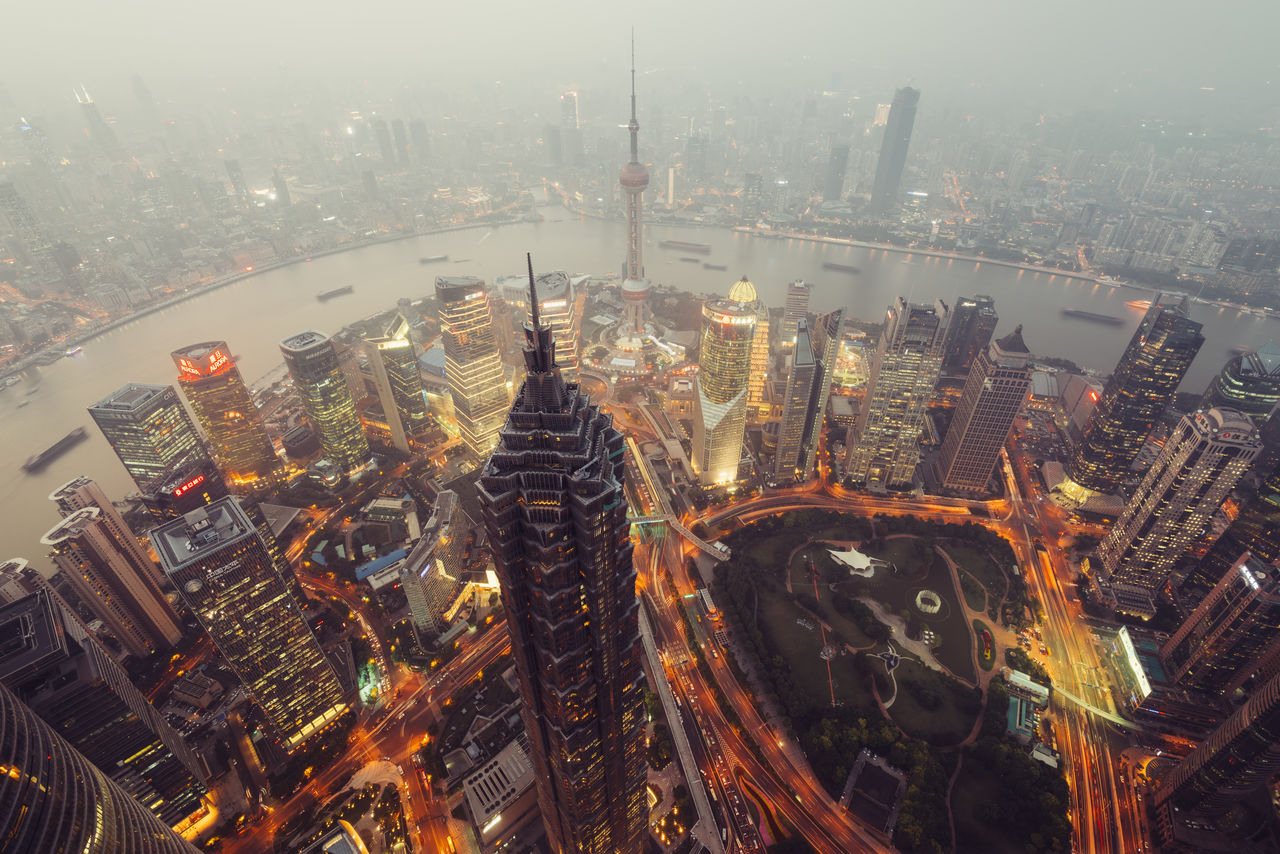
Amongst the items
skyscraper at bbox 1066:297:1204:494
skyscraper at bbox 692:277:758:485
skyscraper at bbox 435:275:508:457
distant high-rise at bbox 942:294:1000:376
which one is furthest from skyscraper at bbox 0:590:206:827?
distant high-rise at bbox 942:294:1000:376

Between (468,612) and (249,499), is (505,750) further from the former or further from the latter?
(249,499)

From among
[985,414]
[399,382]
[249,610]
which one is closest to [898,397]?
[985,414]

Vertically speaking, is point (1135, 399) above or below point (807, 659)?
above

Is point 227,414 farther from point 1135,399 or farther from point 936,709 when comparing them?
point 1135,399

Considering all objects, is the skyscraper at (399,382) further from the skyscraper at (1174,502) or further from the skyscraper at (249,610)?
the skyscraper at (1174,502)

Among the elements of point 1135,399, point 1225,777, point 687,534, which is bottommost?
point 687,534

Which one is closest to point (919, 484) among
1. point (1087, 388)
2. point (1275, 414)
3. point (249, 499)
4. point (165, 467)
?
point (1087, 388)

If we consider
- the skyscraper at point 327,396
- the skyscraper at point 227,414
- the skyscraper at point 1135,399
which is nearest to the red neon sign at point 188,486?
the skyscraper at point 227,414
